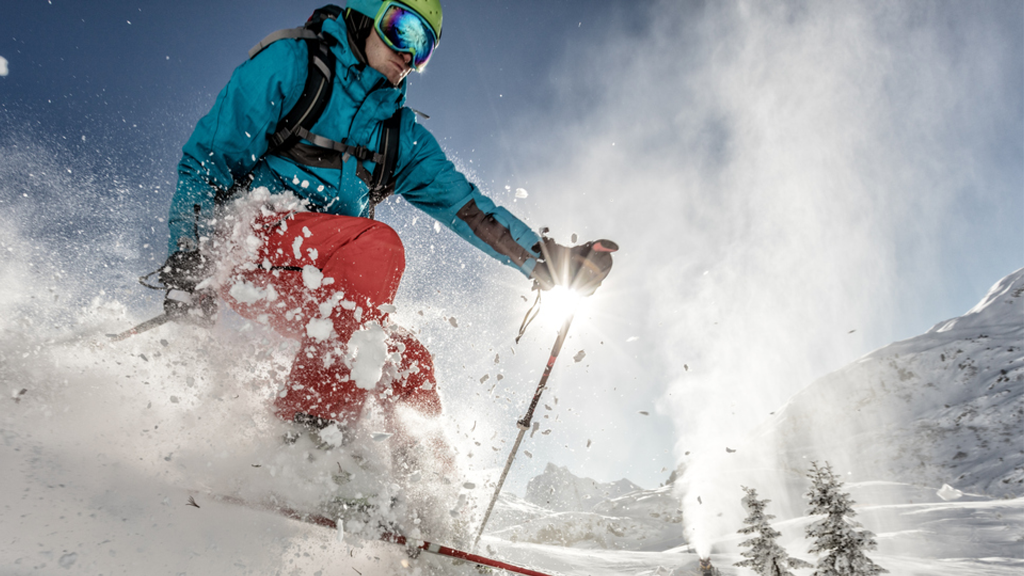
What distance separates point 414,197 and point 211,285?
5.29 feet

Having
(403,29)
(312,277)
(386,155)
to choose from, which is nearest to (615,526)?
(386,155)

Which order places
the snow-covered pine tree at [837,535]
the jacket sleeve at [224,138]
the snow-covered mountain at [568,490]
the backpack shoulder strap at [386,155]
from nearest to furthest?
the jacket sleeve at [224,138] < the backpack shoulder strap at [386,155] < the snow-covered pine tree at [837,535] < the snow-covered mountain at [568,490]

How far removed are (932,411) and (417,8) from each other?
146886 mm

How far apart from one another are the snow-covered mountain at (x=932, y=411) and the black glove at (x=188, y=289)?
4100 inches

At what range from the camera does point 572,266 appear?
131 inches

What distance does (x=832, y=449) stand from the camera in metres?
101

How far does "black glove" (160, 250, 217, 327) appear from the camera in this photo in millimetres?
2541

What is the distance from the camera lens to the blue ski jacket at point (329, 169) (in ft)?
8.24

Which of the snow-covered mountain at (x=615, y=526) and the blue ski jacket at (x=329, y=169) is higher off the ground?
the snow-covered mountain at (x=615, y=526)

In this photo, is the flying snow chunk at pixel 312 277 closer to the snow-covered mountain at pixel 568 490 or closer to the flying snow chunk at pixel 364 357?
the flying snow chunk at pixel 364 357

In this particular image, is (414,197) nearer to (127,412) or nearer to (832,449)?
(127,412)

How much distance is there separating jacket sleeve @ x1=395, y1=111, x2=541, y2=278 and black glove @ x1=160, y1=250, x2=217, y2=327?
1.56 meters

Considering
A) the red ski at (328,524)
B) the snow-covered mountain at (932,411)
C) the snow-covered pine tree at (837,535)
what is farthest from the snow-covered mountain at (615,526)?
the red ski at (328,524)

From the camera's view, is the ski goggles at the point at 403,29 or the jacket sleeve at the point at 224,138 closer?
the jacket sleeve at the point at 224,138
